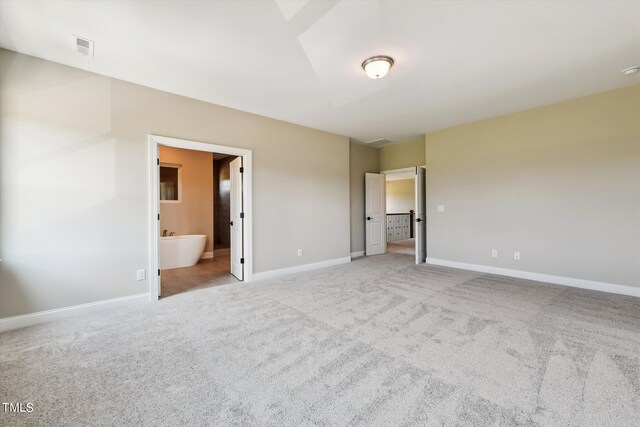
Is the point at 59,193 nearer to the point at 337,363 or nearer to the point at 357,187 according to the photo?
the point at 337,363

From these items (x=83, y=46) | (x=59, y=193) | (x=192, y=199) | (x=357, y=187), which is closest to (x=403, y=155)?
(x=357, y=187)

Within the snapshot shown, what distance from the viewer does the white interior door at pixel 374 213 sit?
21.2 ft

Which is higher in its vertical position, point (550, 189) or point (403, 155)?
point (403, 155)

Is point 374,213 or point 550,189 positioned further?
point 374,213

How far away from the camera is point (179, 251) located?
17.6 feet

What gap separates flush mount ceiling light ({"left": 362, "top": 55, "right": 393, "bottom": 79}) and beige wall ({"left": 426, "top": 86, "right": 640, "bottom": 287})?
301cm

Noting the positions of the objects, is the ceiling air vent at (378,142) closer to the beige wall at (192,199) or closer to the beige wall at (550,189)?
the beige wall at (550,189)

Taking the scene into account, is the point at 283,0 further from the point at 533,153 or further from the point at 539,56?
the point at 533,153

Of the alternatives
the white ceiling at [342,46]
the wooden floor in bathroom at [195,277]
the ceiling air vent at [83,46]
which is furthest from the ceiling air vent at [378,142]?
the ceiling air vent at [83,46]

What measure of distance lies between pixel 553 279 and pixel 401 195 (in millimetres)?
7912

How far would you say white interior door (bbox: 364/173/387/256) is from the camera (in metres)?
6.46

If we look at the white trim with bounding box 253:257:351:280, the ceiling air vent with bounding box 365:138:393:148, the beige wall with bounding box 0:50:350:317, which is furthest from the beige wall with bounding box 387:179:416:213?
the beige wall with bounding box 0:50:350:317

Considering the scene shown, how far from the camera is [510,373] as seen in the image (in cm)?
183

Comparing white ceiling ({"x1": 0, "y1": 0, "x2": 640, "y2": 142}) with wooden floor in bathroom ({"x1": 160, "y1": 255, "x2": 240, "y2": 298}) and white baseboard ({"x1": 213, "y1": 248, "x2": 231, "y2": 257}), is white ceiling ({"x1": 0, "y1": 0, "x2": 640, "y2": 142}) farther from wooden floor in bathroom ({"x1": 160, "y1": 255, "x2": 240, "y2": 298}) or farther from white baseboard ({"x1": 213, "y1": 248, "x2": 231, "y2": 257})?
white baseboard ({"x1": 213, "y1": 248, "x2": 231, "y2": 257})
